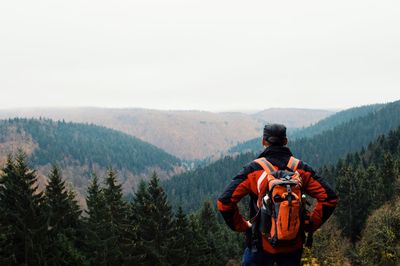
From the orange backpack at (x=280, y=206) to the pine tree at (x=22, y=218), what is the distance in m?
25.0

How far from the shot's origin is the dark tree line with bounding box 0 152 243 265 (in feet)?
90.8

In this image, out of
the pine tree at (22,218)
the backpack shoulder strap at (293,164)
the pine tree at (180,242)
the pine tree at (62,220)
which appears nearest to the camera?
the backpack shoulder strap at (293,164)

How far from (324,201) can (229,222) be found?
152 centimetres

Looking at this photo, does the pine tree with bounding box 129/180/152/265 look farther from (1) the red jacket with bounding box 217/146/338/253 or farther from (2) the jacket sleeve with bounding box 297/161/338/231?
(2) the jacket sleeve with bounding box 297/161/338/231

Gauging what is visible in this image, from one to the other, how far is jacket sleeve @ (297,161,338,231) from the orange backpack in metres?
0.30

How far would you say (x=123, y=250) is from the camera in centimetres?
3428

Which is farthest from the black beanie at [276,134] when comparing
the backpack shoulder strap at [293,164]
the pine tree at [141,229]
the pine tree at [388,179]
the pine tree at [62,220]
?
the pine tree at [388,179]

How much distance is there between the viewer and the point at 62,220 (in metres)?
35.3

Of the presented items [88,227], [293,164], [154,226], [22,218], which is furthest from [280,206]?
[154,226]

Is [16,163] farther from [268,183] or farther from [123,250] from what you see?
[268,183]

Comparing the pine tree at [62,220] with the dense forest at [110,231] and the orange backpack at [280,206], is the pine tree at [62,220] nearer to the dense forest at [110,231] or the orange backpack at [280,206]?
the dense forest at [110,231]

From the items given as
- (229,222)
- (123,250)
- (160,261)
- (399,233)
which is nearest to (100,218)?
(123,250)

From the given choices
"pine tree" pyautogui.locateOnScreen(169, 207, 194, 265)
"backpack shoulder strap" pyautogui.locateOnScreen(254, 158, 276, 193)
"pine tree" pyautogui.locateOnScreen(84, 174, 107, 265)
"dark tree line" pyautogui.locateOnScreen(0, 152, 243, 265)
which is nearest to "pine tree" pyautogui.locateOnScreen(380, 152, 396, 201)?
"dark tree line" pyautogui.locateOnScreen(0, 152, 243, 265)

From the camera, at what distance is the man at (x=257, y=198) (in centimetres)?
584
